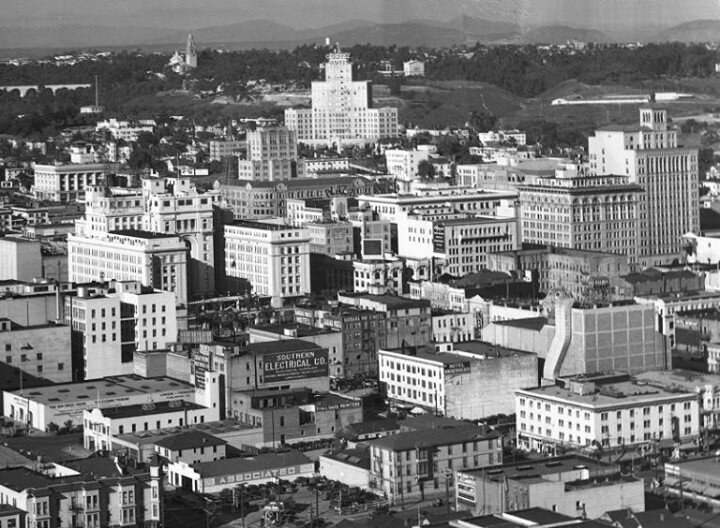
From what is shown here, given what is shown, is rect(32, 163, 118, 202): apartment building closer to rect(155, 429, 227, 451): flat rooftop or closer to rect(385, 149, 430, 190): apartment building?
rect(385, 149, 430, 190): apartment building

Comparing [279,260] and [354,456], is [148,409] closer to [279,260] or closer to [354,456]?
[354,456]

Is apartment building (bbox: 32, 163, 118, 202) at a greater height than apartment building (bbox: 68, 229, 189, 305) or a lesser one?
greater

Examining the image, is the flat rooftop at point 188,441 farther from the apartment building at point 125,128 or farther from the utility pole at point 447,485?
the apartment building at point 125,128

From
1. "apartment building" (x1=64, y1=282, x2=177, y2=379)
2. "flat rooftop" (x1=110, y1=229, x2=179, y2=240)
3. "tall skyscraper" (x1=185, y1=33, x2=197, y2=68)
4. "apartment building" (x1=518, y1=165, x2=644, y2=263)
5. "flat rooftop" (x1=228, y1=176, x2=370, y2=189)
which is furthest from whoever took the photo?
"tall skyscraper" (x1=185, y1=33, x2=197, y2=68)

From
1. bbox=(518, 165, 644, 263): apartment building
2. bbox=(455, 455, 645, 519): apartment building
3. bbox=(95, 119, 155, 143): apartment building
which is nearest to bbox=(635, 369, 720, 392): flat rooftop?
bbox=(455, 455, 645, 519): apartment building

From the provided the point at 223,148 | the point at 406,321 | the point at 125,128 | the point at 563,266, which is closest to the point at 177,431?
the point at 406,321

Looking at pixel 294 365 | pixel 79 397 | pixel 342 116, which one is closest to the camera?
pixel 294 365
